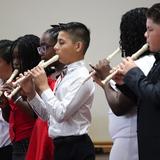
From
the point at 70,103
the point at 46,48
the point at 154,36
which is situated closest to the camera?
the point at 154,36

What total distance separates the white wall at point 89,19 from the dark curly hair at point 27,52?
111 cm

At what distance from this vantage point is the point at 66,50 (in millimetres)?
1980

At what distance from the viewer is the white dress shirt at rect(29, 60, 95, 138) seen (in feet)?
5.99

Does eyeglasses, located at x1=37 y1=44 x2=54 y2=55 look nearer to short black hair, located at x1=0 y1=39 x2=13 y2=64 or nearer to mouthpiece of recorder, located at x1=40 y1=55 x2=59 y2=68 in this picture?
mouthpiece of recorder, located at x1=40 y1=55 x2=59 y2=68

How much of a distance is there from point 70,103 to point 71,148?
8.2 inches

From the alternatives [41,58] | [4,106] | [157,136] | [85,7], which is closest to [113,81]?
[157,136]

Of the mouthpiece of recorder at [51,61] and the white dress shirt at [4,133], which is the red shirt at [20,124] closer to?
the white dress shirt at [4,133]

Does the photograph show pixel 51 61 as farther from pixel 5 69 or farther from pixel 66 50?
pixel 5 69

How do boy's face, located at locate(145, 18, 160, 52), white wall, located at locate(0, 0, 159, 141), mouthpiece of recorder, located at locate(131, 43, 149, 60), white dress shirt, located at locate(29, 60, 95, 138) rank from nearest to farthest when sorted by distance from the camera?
boy's face, located at locate(145, 18, 160, 52)
mouthpiece of recorder, located at locate(131, 43, 149, 60)
white dress shirt, located at locate(29, 60, 95, 138)
white wall, located at locate(0, 0, 159, 141)

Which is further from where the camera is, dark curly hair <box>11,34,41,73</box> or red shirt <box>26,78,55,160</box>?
dark curly hair <box>11,34,41,73</box>

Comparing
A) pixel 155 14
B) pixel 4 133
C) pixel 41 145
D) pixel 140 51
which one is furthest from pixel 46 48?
pixel 155 14

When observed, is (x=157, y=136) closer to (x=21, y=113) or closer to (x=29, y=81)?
(x=29, y=81)

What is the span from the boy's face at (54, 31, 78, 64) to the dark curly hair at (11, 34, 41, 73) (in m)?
0.33

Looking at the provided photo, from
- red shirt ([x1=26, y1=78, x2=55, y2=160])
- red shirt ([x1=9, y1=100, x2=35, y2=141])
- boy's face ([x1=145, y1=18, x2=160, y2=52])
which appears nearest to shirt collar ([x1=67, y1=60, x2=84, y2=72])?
red shirt ([x1=26, y1=78, x2=55, y2=160])
